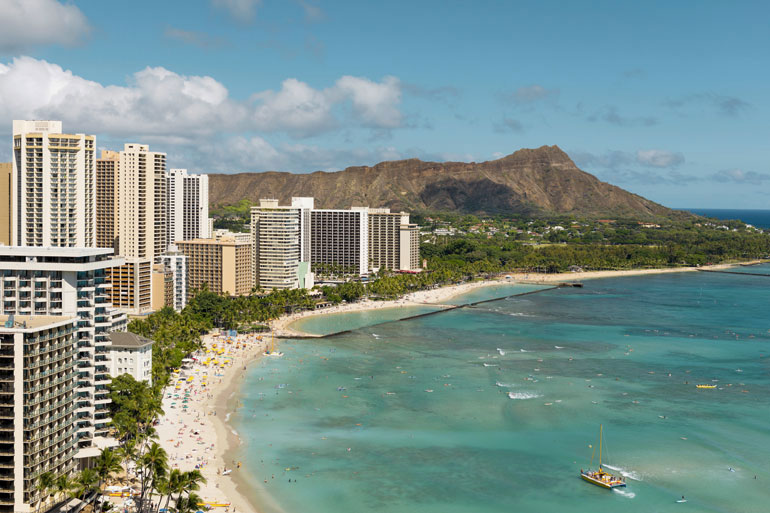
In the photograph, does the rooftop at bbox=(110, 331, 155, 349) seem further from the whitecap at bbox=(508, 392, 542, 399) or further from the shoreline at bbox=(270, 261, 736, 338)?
the shoreline at bbox=(270, 261, 736, 338)

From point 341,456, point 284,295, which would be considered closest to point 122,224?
point 284,295

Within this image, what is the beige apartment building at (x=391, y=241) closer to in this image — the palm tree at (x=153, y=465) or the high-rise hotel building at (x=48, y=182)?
Result: the high-rise hotel building at (x=48, y=182)

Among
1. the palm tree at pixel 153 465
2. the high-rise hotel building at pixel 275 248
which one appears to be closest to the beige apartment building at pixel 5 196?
the high-rise hotel building at pixel 275 248

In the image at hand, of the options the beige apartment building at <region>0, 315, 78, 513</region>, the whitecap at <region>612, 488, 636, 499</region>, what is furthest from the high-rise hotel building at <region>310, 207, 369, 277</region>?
the beige apartment building at <region>0, 315, 78, 513</region>

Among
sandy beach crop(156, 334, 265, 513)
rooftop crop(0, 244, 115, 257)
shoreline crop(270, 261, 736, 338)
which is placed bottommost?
sandy beach crop(156, 334, 265, 513)

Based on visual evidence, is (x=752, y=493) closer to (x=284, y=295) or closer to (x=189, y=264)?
(x=284, y=295)

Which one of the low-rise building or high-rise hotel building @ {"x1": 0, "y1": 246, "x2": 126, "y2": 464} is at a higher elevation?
high-rise hotel building @ {"x1": 0, "y1": 246, "x2": 126, "y2": 464}
